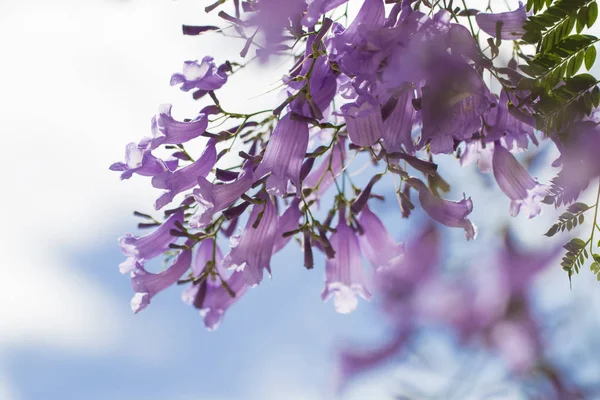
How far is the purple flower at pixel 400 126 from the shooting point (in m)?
0.78

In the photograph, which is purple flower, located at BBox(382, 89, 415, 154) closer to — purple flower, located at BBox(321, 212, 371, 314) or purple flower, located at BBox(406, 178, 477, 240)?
purple flower, located at BBox(406, 178, 477, 240)

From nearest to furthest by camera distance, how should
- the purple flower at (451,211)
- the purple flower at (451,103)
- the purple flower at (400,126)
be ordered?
1. the purple flower at (451,103)
2. the purple flower at (400,126)
3. the purple flower at (451,211)

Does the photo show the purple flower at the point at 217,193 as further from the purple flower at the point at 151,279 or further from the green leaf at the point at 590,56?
the green leaf at the point at 590,56

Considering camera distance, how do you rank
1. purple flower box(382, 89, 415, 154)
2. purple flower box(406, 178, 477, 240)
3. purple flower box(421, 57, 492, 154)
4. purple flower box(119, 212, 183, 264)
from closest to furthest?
purple flower box(421, 57, 492, 154) < purple flower box(382, 89, 415, 154) < purple flower box(406, 178, 477, 240) < purple flower box(119, 212, 183, 264)

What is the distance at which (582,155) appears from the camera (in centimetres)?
71

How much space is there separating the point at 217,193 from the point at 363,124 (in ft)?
0.61

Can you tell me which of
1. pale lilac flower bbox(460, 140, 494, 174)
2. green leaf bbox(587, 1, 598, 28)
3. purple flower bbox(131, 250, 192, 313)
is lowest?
purple flower bbox(131, 250, 192, 313)

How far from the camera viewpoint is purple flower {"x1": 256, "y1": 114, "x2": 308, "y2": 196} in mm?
824

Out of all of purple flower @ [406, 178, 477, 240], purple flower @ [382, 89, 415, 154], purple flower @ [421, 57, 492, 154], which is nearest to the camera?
purple flower @ [421, 57, 492, 154]

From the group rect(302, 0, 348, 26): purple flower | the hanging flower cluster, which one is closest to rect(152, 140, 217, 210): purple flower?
the hanging flower cluster

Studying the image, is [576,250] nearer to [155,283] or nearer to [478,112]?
[478,112]

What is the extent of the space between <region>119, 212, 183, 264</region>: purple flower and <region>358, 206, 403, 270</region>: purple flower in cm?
26

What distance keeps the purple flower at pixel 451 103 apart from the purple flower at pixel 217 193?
0.72 feet

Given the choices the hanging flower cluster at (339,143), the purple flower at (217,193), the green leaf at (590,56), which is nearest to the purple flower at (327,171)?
the hanging flower cluster at (339,143)
